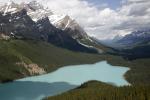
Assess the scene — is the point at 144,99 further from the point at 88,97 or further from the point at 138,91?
the point at 88,97

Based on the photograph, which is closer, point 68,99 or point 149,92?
point 149,92

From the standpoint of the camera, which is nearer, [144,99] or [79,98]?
[144,99]

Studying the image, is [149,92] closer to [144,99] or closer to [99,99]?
[144,99]

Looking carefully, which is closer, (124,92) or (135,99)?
(135,99)

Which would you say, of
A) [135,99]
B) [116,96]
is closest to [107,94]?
[116,96]

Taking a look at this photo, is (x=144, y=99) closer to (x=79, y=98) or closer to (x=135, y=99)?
(x=135, y=99)

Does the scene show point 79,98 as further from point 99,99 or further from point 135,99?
point 135,99

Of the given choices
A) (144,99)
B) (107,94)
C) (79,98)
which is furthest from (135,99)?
(79,98)
